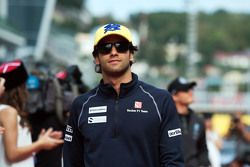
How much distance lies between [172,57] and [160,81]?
4498 inches

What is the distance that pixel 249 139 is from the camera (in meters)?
13.5

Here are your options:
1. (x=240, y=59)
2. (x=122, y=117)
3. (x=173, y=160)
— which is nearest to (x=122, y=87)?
(x=122, y=117)

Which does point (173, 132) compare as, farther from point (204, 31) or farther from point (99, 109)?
point (204, 31)

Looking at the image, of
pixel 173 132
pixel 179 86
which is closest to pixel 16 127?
pixel 173 132

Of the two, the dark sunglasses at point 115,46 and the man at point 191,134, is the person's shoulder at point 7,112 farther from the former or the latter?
the man at point 191,134

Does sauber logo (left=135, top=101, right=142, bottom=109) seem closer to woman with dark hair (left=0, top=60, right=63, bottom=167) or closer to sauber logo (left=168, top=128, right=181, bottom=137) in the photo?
sauber logo (left=168, top=128, right=181, bottom=137)

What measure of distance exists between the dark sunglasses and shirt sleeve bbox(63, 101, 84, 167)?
0.39 m

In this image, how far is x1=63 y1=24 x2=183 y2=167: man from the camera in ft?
16.2

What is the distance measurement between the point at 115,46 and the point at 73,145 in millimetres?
682

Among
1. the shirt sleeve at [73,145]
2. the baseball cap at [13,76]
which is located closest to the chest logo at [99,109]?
the shirt sleeve at [73,145]

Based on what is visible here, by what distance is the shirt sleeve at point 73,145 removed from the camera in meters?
5.17

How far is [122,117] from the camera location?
4965 mm

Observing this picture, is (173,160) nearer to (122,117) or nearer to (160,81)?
(122,117)

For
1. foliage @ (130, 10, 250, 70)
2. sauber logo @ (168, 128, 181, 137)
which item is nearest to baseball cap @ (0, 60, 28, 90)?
sauber logo @ (168, 128, 181, 137)
